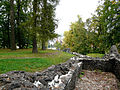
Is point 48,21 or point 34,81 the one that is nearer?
point 34,81

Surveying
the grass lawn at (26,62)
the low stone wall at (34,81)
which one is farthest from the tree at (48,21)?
the low stone wall at (34,81)

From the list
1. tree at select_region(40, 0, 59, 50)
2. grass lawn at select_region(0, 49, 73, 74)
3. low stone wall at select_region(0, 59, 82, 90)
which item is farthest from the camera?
tree at select_region(40, 0, 59, 50)

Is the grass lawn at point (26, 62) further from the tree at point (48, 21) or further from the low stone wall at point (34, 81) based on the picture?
the tree at point (48, 21)

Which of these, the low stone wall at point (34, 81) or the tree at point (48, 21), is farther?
the tree at point (48, 21)

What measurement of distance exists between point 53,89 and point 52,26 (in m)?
9.16

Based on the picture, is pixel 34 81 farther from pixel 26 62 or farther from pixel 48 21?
pixel 48 21

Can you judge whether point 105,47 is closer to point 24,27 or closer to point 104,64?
point 104,64

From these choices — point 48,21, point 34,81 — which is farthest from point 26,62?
point 48,21

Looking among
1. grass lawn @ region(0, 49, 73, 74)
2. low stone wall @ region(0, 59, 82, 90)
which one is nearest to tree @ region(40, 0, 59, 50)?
grass lawn @ region(0, 49, 73, 74)

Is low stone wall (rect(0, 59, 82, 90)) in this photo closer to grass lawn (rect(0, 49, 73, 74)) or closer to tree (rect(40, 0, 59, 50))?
grass lawn (rect(0, 49, 73, 74))

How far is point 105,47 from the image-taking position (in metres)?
12.4

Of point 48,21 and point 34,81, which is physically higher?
point 48,21

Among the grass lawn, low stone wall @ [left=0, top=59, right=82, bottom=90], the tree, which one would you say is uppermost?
the tree

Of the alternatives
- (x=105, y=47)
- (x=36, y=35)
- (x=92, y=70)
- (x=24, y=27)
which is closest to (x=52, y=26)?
(x=36, y=35)
